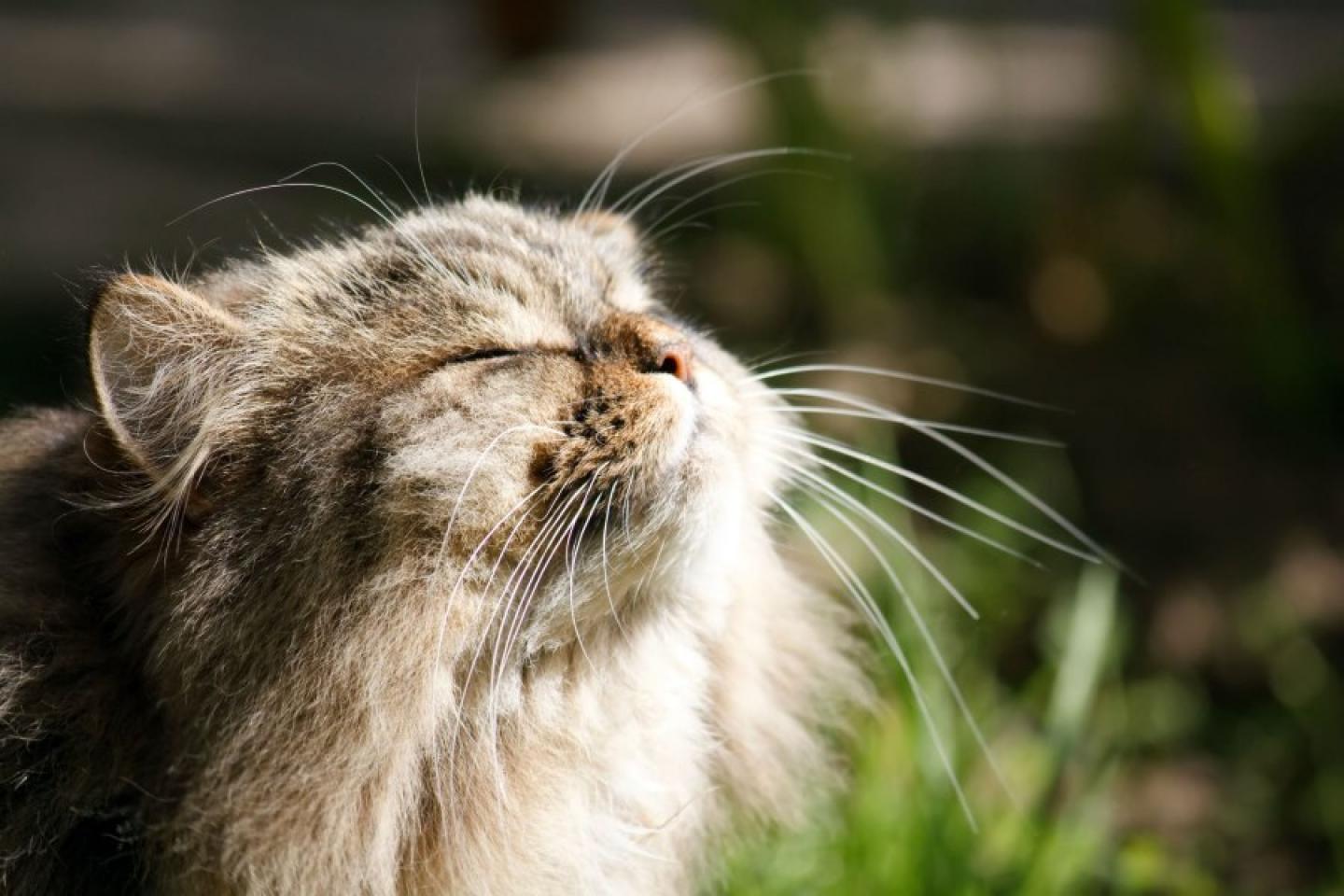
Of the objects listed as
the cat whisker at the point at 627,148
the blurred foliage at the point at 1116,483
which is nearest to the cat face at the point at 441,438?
the cat whisker at the point at 627,148

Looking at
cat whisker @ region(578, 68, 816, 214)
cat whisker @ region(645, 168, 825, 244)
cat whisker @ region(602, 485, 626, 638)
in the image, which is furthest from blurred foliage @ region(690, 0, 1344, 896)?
cat whisker @ region(578, 68, 816, 214)

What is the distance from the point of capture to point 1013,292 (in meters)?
5.29

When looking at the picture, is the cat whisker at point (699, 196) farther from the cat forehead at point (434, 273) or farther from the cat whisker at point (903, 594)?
the cat whisker at point (903, 594)

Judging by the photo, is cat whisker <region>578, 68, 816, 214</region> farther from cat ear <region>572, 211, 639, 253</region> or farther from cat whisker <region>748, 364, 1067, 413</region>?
cat whisker <region>748, 364, 1067, 413</region>

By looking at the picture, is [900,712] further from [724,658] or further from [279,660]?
[279,660]

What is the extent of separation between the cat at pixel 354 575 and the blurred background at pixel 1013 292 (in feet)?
0.90

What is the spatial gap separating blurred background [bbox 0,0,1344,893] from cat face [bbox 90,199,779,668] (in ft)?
0.80

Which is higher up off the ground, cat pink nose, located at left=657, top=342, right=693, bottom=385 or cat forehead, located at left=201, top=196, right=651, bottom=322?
cat forehead, located at left=201, top=196, right=651, bottom=322

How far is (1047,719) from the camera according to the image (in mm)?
3160

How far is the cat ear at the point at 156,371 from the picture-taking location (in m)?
1.74

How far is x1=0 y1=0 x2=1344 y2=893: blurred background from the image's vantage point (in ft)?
10.2

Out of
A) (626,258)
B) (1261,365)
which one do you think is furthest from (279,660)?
(1261,365)

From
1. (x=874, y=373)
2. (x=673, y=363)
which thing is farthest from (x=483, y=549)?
(x=874, y=373)

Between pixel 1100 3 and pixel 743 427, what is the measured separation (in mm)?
7424
